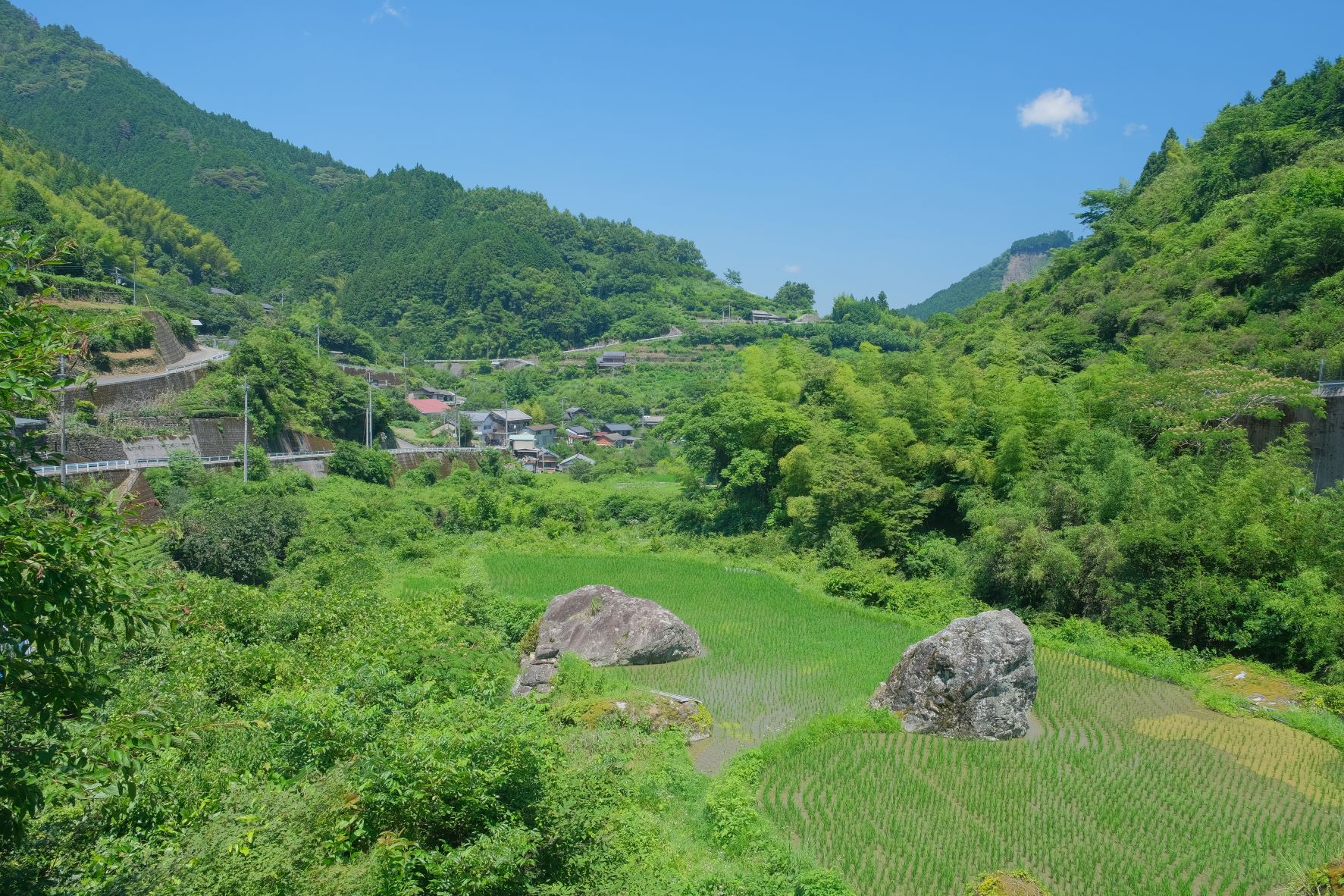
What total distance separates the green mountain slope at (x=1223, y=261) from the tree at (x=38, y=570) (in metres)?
18.4

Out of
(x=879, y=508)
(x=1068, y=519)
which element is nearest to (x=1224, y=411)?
(x=1068, y=519)

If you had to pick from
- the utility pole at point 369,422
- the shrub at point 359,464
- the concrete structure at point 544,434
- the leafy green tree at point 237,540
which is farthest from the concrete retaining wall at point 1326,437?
the concrete structure at point 544,434


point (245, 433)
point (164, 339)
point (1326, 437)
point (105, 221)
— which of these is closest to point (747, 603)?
point (1326, 437)

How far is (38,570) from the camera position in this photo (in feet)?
Result: 12.1

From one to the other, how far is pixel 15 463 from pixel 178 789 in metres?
2.93

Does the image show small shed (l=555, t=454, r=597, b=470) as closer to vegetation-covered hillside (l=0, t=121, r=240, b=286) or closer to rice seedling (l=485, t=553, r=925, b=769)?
rice seedling (l=485, t=553, r=925, b=769)

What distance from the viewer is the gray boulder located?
425 inches

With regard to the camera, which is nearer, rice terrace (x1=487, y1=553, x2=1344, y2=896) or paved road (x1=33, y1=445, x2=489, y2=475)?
rice terrace (x1=487, y1=553, x2=1344, y2=896)

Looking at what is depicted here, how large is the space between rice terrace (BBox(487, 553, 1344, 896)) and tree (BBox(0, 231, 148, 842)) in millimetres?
6109

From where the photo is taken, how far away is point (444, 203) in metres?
83.7

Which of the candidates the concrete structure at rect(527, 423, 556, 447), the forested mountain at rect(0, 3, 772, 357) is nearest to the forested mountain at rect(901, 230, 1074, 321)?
the forested mountain at rect(0, 3, 772, 357)

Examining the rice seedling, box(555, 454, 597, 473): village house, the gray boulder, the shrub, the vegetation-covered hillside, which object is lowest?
the rice seedling

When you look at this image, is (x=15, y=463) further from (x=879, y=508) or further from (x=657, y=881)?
(x=879, y=508)

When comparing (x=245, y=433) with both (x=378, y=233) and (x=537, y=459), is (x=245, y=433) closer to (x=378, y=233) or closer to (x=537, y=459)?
(x=537, y=459)
